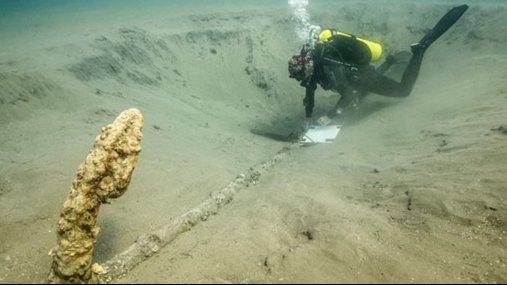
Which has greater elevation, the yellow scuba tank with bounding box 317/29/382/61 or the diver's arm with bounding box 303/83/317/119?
the yellow scuba tank with bounding box 317/29/382/61

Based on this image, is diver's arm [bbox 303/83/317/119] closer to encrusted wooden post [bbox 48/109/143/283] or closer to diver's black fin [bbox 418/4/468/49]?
diver's black fin [bbox 418/4/468/49]

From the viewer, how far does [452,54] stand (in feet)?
32.6

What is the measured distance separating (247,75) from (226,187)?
6672mm

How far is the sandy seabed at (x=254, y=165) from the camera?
2447 mm

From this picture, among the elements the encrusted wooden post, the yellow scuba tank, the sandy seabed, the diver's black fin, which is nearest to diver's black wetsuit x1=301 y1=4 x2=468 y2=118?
the yellow scuba tank

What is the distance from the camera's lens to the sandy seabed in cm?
245

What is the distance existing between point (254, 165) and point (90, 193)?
9.86 feet

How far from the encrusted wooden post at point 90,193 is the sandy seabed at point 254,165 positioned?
315 millimetres

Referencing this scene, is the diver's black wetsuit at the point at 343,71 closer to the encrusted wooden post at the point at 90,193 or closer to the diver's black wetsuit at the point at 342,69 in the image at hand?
the diver's black wetsuit at the point at 342,69

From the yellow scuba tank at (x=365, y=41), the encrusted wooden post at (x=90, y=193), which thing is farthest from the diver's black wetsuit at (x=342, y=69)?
the encrusted wooden post at (x=90, y=193)

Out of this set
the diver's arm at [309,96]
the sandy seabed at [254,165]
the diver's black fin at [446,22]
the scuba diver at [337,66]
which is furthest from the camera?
the diver's black fin at [446,22]

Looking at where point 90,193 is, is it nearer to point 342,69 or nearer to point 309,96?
point 309,96

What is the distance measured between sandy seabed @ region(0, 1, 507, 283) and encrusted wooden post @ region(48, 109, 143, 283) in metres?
0.32

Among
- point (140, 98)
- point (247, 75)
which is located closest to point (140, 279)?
point (140, 98)
